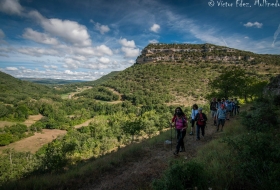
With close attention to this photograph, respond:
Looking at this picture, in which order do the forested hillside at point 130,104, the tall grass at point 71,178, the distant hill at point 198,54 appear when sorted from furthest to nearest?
the distant hill at point 198,54 → the forested hillside at point 130,104 → the tall grass at point 71,178

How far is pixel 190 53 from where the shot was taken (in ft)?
313

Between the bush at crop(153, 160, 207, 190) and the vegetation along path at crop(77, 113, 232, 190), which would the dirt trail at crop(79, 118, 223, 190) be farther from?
the bush at crop(153, 160, 207, 190)

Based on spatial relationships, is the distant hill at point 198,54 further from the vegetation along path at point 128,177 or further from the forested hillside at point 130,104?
the vegetation along path at point 128,177

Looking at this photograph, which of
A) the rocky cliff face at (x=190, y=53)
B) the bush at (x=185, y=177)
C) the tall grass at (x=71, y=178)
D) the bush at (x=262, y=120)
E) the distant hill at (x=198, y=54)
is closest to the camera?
the bush at (x=185, y=177)

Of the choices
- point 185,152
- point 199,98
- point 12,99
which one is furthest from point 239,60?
point 12,99

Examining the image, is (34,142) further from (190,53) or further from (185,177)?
(190,53)

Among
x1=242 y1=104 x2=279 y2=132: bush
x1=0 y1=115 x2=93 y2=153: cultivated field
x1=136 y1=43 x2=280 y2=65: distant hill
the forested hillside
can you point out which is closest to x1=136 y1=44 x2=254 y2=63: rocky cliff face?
x1=136 y1=43 x2=280 y2=65: distant hill

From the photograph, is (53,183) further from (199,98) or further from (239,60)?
(239,60)

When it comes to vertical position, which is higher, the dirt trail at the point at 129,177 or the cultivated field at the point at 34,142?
the dirt trail at the point at 129,177

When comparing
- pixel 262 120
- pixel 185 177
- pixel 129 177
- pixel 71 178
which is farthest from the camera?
pixel 262 120

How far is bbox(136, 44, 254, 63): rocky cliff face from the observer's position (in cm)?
8324

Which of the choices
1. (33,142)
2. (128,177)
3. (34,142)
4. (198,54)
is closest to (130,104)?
(34,142)

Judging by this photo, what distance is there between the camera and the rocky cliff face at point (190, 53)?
83.2m

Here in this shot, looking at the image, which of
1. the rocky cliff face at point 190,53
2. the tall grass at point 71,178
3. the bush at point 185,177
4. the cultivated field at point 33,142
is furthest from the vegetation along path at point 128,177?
the rocky cliff face at point 190,53
